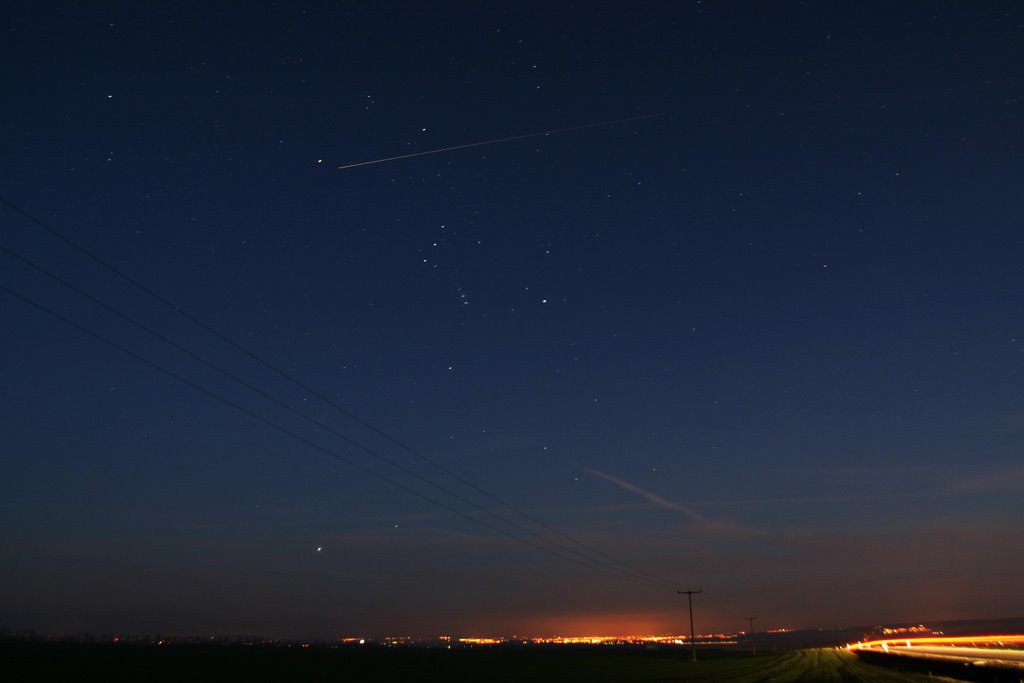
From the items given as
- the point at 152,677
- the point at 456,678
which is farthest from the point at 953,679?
the point at 152,677

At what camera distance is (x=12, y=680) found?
184ft

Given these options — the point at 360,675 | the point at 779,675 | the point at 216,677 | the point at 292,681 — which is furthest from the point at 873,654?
the point at 216,677

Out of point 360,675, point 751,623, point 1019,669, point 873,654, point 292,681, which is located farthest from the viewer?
point 751,623

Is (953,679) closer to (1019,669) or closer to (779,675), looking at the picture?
(1019,669)

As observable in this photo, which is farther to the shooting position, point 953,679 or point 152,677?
point 152,677

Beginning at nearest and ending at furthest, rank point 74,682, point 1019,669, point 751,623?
point 1019,669, point 74,682, point 751,623

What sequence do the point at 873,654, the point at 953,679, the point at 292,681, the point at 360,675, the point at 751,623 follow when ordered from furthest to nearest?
the point at 751,623 < the point at 873,654 < the point at 360,675 < the point at 292,681 < the point at 953,679

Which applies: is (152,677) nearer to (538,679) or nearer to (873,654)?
(538,679)

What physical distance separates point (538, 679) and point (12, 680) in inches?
1481

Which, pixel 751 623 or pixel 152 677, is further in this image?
pixel 751 623

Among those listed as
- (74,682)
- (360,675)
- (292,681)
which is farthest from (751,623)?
(74,682)

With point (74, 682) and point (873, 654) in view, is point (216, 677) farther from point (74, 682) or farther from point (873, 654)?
point (873, 654)

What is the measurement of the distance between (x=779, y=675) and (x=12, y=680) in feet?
184

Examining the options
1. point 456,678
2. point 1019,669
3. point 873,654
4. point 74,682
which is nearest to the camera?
point 1019,669
